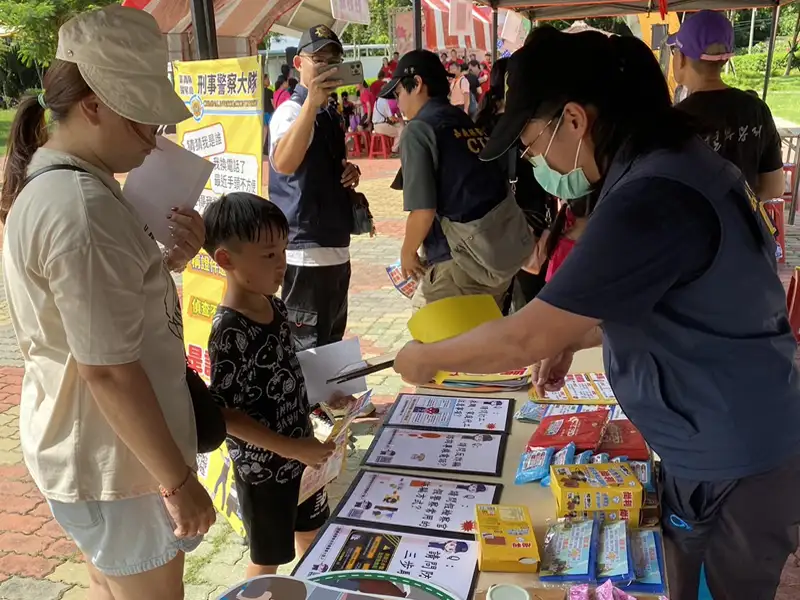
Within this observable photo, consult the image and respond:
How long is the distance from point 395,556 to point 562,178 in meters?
0.80

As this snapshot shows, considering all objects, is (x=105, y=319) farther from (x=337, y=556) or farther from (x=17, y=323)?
(x=337, y=556)

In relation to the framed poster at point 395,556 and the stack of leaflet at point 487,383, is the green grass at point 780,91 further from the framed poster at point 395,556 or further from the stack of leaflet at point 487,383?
the framed poster at point 395,556

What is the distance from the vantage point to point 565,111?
1.18 m

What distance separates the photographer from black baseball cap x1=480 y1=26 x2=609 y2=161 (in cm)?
116

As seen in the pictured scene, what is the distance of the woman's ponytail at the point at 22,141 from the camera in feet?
4.17

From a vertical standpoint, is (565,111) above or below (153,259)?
above

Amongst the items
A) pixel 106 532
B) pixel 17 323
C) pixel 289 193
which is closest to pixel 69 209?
pixel 17 323

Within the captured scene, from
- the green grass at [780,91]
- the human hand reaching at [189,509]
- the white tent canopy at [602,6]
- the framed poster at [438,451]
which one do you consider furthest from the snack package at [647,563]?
the green grass at [780,91]

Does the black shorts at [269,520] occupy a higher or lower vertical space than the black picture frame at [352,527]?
lower

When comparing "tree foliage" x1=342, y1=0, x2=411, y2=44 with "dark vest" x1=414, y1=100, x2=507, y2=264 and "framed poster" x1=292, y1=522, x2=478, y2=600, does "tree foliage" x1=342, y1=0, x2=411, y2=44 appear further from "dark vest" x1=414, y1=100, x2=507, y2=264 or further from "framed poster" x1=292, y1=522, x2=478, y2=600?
"framed poster" x1=292, y1=522, x2=478, y2=600

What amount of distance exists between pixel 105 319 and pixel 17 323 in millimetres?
248

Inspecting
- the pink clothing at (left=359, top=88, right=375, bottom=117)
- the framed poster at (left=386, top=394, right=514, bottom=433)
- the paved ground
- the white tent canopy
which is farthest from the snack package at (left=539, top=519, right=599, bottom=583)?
the pink clothing at (left=359, top=88, right=375, bottom=117)

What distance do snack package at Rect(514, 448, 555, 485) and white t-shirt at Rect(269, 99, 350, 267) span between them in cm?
140

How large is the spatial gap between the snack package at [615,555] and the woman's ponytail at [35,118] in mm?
1209
